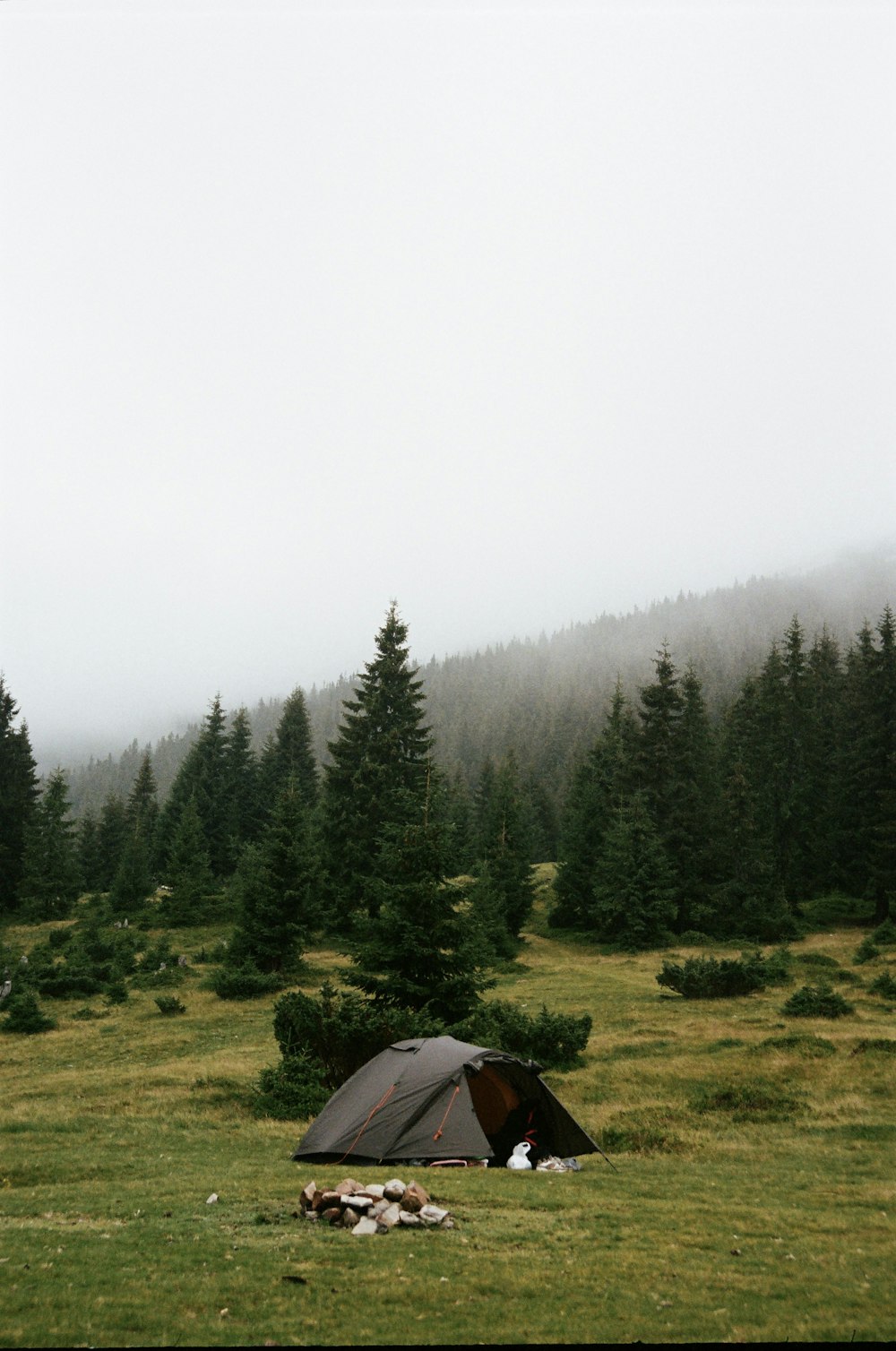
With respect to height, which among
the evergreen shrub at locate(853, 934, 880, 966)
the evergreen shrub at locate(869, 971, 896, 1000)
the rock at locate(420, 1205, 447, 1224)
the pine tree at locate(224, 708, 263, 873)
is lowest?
the evergreen shrub at locate(853, 934, 880, 966)

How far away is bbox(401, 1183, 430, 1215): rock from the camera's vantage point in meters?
10.3

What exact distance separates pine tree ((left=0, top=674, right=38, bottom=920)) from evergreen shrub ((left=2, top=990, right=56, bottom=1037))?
31438mm

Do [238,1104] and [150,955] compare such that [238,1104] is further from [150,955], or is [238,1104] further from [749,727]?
[749,727]

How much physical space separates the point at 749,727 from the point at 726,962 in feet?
114

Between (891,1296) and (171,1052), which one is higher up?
(891,1296)

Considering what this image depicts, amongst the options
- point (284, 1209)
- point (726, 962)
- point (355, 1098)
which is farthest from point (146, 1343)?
point (726, 962)

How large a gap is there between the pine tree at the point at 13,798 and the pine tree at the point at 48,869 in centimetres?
131

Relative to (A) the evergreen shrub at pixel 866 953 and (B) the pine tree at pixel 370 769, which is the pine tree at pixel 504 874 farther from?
(A) the evergreen shrub at pixel 866 953

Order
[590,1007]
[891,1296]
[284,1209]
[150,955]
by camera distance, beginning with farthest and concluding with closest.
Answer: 1. [150,955]
2. [590,1007]
3. [284,1209]
4. [891,1296]

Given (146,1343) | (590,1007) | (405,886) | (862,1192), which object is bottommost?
(590,1007)

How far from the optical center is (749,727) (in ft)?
206

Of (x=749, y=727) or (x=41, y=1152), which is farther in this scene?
(x=749, y=727)

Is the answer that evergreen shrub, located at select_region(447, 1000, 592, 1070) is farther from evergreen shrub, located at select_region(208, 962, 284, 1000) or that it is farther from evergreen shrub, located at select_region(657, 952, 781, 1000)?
evergreen shrub, located at select_region(208, 962, 284, 1000)

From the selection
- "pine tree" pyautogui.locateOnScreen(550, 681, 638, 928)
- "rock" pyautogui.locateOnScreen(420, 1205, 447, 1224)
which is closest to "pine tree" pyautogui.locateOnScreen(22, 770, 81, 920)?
"pine tree" pyautogui.locateOnScreen(550, 681, 638, 928)
